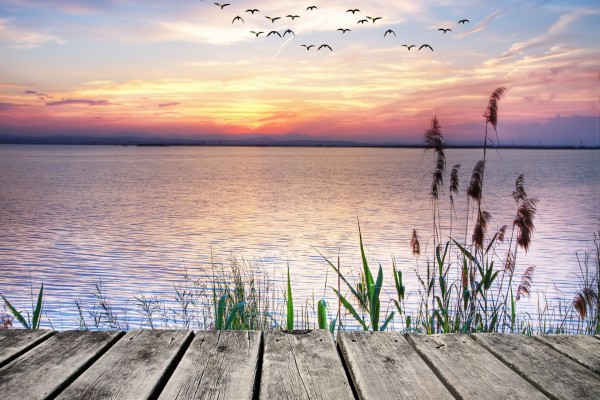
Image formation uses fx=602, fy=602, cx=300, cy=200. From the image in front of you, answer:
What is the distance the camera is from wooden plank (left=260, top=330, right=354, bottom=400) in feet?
7.75

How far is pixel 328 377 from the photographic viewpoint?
252 cm

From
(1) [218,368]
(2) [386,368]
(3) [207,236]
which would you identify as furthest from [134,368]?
(3) [207,236]

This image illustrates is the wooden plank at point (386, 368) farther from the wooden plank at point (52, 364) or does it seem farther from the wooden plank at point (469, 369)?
the wooden plank at point (52, 364)

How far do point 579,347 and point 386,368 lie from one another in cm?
113

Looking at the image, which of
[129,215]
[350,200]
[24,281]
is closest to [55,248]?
[24,281]

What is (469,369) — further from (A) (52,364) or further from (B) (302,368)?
(A) (52,364)

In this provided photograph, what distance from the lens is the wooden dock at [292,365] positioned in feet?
7.82

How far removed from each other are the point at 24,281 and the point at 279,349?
445 inches

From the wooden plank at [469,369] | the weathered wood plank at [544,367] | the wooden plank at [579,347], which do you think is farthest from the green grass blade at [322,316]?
the wooden plank at [579,347]

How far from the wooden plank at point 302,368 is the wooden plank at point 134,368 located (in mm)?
425

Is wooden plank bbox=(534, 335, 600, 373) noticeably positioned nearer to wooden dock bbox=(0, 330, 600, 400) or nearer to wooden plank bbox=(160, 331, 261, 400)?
wooden dock bbox=(0, 330, 600, 400)

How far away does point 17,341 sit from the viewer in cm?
297

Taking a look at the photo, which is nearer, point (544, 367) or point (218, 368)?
point (218, 368)

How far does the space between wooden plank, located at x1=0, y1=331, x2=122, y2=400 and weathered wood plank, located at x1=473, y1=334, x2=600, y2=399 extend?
1.91 m
